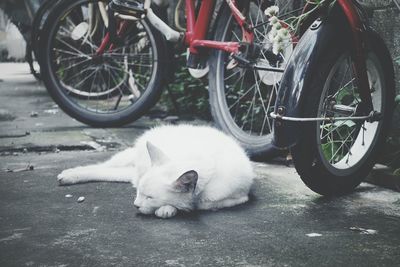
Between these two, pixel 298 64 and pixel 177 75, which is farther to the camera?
pixel 177 75

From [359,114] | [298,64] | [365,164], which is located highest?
[298,64]

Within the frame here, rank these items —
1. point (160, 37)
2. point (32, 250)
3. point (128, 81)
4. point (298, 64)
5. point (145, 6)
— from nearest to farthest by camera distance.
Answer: point (32, 250), point (298, 64), point (145, 6), point (160, 37), point (128, 81)

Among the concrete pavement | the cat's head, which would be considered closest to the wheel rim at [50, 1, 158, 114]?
the concrete pavement

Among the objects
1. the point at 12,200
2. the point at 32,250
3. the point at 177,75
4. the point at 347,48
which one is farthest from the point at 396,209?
the point at 177,75

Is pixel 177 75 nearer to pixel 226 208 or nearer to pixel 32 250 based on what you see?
pixel 226 208

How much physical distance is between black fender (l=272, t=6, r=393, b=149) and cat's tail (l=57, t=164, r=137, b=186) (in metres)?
1.01

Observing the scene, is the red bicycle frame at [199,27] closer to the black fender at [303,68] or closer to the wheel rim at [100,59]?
the wheel rim at [100,59]

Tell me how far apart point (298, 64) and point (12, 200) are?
63.2 inches

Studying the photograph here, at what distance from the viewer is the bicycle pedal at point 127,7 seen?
13.4 ft

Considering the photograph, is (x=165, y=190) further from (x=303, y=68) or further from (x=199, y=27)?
(x=199, y=27)

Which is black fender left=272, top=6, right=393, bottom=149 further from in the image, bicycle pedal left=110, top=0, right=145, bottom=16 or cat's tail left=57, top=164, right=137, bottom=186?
bicycle pedal left=110, top=0, right=145, bottom=16

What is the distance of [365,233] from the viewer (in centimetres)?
237

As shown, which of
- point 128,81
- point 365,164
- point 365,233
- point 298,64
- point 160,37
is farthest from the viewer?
point 128,81

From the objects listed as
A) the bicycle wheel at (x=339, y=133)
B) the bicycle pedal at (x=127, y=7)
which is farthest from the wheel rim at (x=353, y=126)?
the bicycle pedal at (x=127, y=7)
